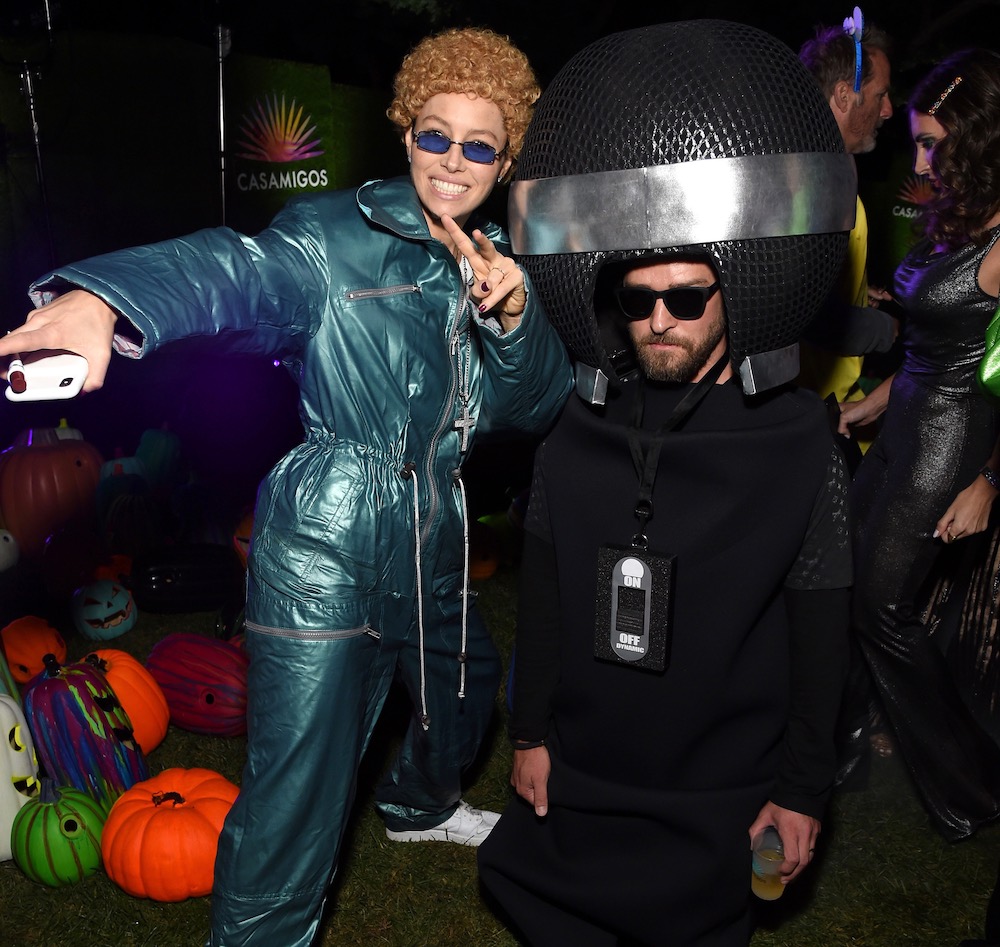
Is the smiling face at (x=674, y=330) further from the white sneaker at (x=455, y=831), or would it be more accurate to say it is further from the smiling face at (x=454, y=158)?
the white sneaker at (x=455, y=831)

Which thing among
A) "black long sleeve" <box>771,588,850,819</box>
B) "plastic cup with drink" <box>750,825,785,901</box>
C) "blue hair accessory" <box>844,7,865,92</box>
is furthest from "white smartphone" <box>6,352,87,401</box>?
"blue hair accessory" <box>844,7,865,92</box>

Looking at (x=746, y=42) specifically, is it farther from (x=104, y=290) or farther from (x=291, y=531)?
(x=291, y=531)

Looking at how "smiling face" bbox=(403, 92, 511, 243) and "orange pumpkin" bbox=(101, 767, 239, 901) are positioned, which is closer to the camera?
"smiling face" bbox=(403, 92, 511, 243)

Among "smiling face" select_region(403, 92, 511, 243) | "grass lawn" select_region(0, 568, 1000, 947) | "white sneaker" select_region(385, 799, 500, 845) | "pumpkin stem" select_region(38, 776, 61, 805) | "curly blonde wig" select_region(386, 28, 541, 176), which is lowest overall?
"grass lawn" select_region(0, 568, 1000, 947)

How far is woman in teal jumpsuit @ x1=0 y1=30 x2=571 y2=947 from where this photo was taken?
2650mm

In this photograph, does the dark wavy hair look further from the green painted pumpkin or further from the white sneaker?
the green painted pumpkin

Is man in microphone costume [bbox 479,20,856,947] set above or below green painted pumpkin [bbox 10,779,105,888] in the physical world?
above

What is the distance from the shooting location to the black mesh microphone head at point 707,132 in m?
1.85

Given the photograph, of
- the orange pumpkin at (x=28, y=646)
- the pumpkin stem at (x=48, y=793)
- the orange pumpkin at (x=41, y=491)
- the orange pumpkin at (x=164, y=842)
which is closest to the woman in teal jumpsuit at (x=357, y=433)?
the orange pumpkin at (x=164, y=842)

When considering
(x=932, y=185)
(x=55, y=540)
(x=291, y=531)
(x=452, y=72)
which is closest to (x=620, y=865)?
(x=291, y=531)

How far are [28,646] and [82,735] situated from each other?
120cm

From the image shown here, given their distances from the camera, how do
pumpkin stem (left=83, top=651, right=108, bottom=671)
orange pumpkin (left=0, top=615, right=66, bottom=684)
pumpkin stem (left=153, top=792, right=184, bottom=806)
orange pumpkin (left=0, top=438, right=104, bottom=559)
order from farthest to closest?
orange pumpkin (left=0, top=438, right=104, bottom=559) → orange pumpkin (left=0, top=615, right=66, bottom=684) → pumpkin stem (left=83, top=651, right=108, bottom=671) → pumpkin stem (left=153, top=792, right=184, bottom=806)

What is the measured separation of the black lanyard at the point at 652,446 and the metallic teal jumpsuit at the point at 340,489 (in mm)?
424

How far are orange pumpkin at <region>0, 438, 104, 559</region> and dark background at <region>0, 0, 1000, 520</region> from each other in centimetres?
59
